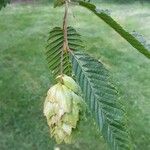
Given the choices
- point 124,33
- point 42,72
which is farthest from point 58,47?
point 42,72

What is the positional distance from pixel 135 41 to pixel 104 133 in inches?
7.7

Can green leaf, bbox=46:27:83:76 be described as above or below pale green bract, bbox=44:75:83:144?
above

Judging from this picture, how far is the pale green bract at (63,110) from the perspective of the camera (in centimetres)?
81

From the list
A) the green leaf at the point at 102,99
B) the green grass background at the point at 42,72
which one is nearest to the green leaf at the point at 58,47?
the green leaf at the point at 102,99

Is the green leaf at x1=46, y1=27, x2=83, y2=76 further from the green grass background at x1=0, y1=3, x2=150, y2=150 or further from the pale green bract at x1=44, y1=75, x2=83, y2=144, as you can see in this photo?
the green grass background at x1=0, y1=3, x2=150, y2=150

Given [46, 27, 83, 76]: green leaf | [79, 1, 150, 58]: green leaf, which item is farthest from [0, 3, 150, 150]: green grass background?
[79, 1, 150, 58]: green leaf

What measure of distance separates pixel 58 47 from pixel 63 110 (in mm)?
221

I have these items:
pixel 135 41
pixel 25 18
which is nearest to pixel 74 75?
pixel 135 41

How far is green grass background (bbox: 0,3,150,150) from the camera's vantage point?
21.9 ft

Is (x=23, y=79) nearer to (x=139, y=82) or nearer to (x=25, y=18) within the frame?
(x=139, y=82)

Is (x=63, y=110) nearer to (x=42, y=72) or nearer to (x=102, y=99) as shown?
(x=102, y=99)

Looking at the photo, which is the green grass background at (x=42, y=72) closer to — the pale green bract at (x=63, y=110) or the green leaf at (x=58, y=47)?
the green leaf at (x=58, y=47)

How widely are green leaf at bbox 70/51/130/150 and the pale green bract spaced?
0.07 feet

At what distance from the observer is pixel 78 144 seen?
6.52m
